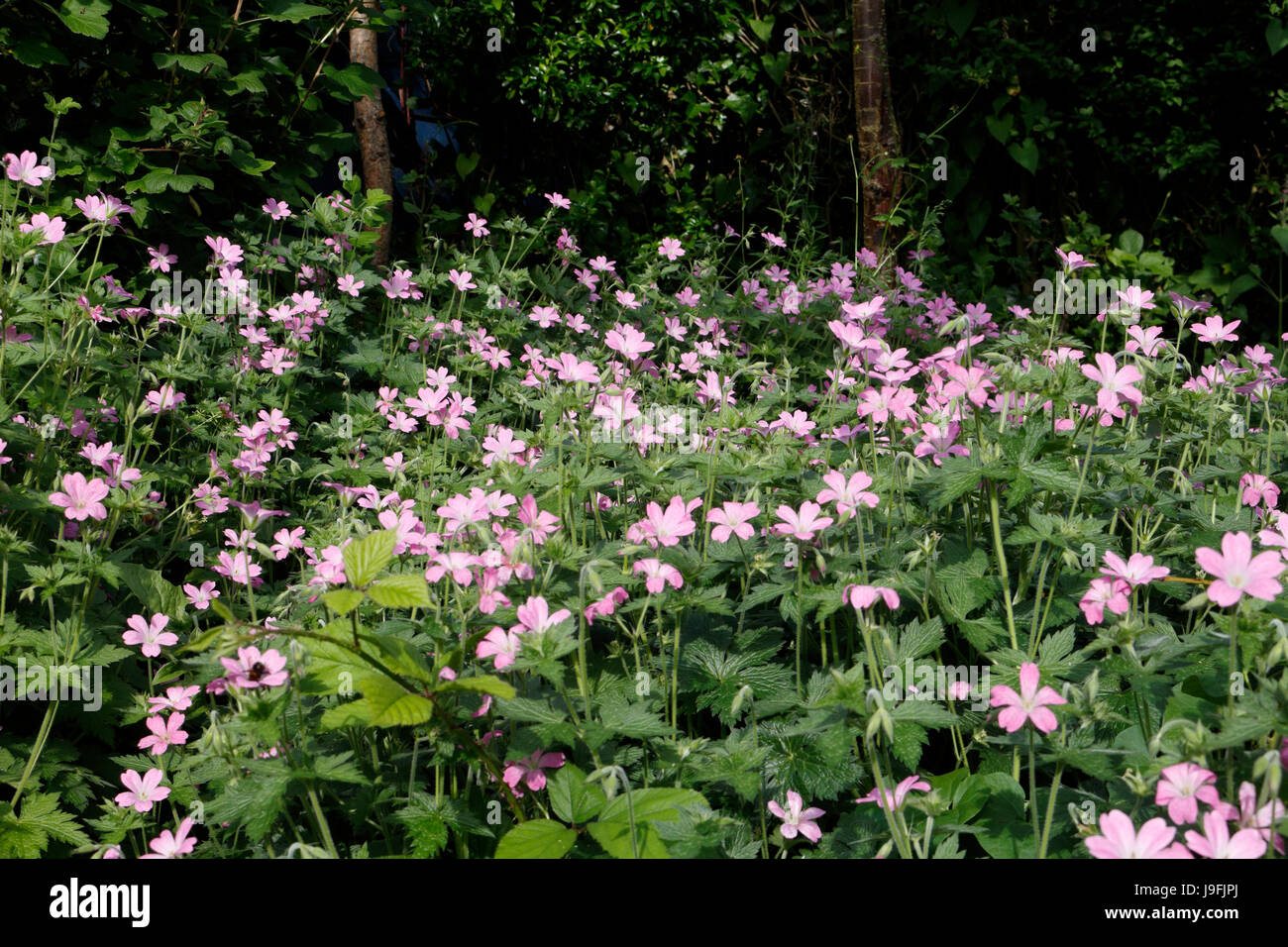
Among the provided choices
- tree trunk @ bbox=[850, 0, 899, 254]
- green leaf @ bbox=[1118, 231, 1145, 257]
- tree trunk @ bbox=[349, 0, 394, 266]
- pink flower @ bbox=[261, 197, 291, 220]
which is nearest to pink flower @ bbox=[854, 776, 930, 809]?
pink flower @ bbox=[261, 197, 291, 220]

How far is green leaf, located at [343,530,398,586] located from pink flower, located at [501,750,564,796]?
38 cm

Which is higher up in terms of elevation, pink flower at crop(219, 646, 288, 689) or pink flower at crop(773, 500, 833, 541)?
pink flower at crop(773, 500, 833, 541)

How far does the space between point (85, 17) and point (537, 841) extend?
3.08 m

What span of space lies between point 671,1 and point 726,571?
4166 millimetres

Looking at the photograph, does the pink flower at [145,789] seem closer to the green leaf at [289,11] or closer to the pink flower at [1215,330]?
the pink flower at [1215,330]

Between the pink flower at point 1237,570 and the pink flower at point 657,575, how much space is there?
72cm

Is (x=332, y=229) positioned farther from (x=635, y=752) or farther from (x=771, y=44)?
(x=771, y=44)

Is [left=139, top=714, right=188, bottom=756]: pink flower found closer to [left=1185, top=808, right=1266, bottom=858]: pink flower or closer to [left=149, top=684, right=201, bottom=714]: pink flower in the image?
[left=149, top=684, right=201, bottom=714]: pink flower

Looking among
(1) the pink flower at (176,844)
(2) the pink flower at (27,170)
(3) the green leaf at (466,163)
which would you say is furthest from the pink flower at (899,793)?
(3) the green leaf at (466,163)

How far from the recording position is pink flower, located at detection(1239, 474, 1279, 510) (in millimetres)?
2059

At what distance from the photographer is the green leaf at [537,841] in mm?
1295

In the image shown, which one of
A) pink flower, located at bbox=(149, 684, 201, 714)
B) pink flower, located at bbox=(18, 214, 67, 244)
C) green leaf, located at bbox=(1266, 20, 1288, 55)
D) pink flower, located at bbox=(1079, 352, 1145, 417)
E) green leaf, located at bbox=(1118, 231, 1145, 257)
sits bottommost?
pink flower, located at bbox=(149, 684, 201, 714)

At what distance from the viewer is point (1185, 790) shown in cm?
111

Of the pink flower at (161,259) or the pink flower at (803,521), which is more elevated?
the pink flower at (161,259)
